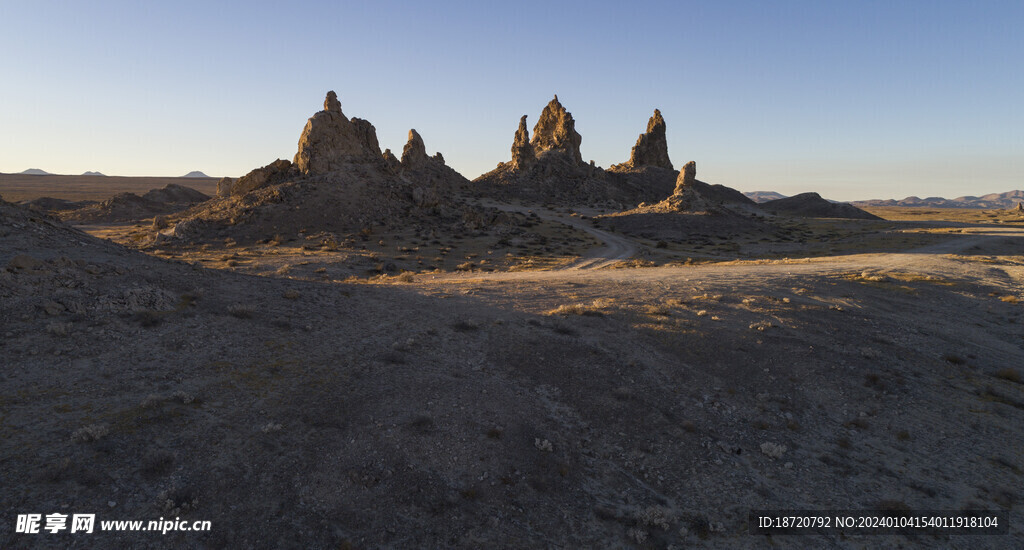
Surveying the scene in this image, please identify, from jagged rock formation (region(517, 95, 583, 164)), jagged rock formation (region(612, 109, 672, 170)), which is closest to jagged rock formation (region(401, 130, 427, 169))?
jagged rock formation (region(517, 95, 583, 164))

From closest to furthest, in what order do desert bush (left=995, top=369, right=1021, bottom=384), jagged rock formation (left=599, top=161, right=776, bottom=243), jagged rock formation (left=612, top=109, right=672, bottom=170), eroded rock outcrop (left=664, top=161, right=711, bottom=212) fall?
desert bush (left=995, top=369, right=1021, bottom=384), jagged rock formation (left=599, top=161, right=776, bottom=243), eroded rock outcrop (left=664, top=161, right=711, bottom=212), jagged rock formation (left=612, top=109, right=672, bottom=170)

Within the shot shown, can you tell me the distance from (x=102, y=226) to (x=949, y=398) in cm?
9428

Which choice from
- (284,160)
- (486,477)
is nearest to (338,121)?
(284,160)

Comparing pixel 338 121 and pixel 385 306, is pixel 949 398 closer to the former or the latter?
pixel 385 306

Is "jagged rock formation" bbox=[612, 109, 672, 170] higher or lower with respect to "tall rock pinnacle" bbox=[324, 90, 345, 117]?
higher

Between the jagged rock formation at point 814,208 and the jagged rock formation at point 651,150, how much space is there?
35262mm

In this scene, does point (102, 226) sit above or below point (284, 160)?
below

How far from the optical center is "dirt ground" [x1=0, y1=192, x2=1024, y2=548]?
335 inches

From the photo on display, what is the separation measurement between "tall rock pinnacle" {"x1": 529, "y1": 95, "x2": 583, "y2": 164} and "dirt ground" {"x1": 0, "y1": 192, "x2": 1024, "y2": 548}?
343ft

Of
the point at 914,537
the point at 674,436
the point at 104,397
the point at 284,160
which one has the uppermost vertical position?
the point at 284,160

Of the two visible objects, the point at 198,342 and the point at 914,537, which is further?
the point at 198,342

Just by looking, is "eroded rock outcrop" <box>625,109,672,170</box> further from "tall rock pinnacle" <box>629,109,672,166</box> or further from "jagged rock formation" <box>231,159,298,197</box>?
"jagged rock formation" <box>231,159,298,197</box>

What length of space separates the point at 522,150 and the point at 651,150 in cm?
4617

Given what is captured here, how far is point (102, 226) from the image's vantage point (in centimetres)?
6856
